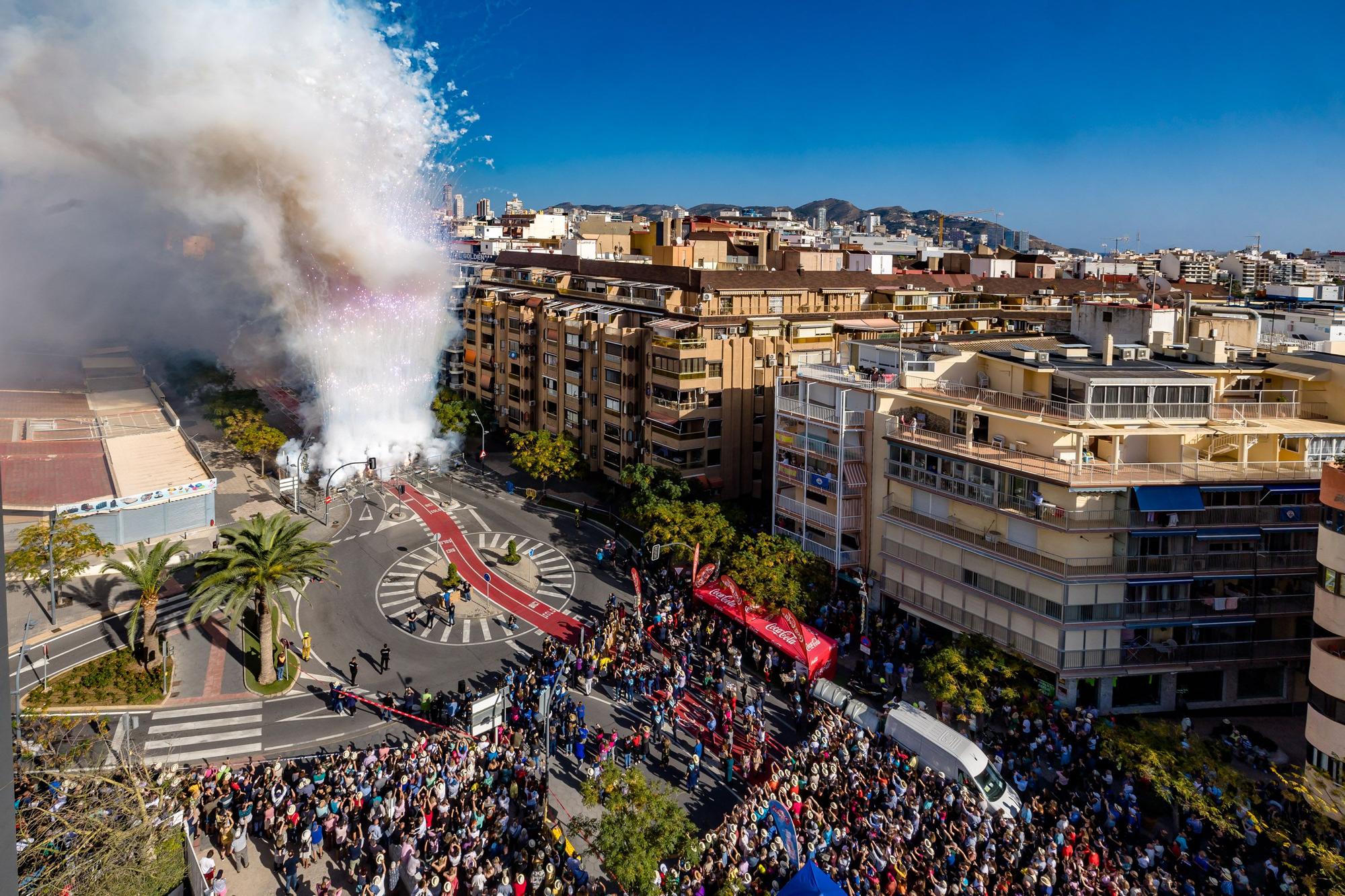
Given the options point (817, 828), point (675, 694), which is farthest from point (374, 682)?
point (817, 828)

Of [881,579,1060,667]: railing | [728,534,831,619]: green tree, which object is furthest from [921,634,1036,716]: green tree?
[728,534,831,619]: green tree

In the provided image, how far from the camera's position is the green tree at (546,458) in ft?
200

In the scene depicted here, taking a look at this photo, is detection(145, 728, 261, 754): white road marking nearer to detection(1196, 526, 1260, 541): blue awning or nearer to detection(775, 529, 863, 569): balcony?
detection(775, 529, 863, 569): balcony

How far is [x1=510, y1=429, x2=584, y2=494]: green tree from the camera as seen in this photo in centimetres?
6106

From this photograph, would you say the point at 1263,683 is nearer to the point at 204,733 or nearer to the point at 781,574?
the point at 781,574

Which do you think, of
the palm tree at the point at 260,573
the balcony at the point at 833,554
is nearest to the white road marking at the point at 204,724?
the palm tree at the point at 260,573

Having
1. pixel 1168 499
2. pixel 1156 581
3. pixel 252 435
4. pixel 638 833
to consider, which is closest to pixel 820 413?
pixel 1168 499

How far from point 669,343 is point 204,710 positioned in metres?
32.3

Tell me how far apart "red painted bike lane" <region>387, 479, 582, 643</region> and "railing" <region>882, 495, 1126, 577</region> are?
609 inches

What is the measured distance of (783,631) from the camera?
121ft

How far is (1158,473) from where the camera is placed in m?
33.2

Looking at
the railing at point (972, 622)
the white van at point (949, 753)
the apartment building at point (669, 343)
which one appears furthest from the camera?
the apartment building at point (669, 343)

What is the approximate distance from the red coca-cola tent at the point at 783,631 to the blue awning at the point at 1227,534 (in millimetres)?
13854

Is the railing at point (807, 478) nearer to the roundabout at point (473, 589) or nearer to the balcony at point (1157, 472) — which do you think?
the balcony at point (1157, 472)
